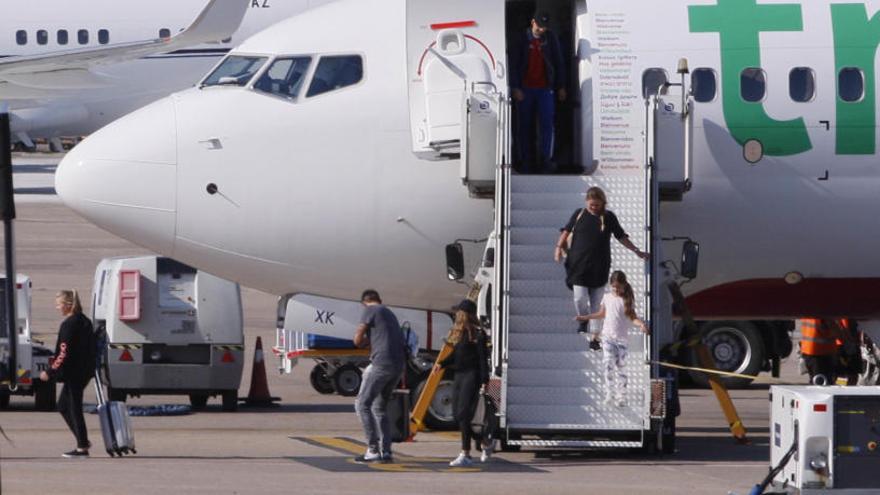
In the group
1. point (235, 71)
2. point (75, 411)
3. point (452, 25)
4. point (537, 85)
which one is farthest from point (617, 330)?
point (75, 411)

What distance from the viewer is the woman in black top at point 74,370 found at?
18250 mm

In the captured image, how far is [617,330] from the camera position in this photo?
18.7 m

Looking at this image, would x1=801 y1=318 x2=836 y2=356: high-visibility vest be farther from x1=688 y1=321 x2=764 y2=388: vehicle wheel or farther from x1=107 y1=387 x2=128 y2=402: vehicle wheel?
x1=107 y1=387 x2=128 y2=402: vehicle wheel

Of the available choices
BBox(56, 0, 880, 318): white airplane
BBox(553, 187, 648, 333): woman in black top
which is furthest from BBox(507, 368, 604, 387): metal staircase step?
BBox(56, 0, 880, 318): white airplane

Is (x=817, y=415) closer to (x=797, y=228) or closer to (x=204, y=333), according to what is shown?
(x=797, y=228)

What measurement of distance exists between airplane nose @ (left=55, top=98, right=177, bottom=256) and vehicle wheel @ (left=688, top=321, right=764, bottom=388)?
884 centimetres

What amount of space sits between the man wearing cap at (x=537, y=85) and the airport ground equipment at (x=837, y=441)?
19.8 feet

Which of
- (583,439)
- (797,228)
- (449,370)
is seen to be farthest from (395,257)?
A: (797,228)

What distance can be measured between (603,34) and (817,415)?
6383 millimetres

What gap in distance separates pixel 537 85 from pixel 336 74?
222 cm

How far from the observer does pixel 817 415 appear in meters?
14.8

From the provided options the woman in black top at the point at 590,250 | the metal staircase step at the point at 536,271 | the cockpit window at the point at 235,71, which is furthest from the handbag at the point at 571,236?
the cockpit window at the point at 235,71

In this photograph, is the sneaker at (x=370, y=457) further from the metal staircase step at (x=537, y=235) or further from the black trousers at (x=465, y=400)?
the metal staircase step at (x=537, y=235)

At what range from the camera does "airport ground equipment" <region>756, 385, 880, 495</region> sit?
48.5ft
